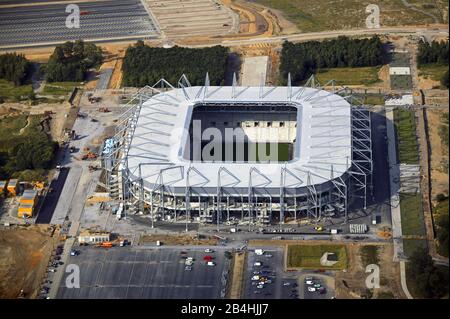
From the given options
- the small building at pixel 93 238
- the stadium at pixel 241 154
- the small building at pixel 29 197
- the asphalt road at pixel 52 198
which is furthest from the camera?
the small building at pixel 29 197

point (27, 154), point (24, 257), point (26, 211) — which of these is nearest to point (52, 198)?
point (26, 211)

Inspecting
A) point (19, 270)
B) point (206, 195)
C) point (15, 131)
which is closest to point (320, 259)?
point (206, 195)

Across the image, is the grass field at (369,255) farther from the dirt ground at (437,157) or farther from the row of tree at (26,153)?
the row of tree at (26,153)

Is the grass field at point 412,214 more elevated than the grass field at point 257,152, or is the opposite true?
the grass field at point 412,214

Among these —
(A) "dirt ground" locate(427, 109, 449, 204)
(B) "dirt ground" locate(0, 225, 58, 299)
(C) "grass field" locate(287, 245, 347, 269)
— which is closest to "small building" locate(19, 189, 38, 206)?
(B) "dirt ground" locate(0, 225, 58, 299)

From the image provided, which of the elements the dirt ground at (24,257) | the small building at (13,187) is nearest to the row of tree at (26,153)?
the small building at (13,187)

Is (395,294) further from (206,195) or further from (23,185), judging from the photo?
(23,185)
